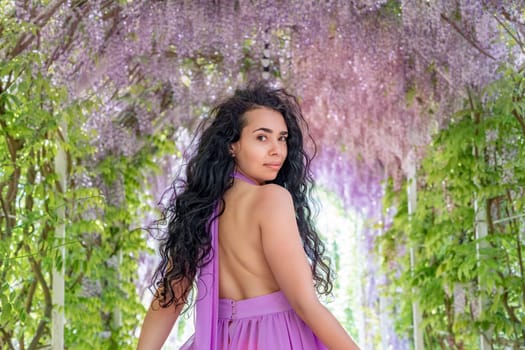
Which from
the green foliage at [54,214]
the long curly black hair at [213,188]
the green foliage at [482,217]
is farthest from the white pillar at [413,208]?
the long curly black hair at [213,188]

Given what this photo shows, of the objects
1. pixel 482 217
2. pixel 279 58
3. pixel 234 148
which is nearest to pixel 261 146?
pixel 234 148

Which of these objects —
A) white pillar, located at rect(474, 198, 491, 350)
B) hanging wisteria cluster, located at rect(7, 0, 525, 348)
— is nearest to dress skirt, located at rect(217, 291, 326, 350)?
hanging wisteria cluster, located at rect(7, 0, 525, 348)

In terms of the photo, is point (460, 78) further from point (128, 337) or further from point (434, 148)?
point (128, 337)

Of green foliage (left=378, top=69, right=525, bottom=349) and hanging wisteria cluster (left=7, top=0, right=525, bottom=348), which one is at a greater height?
hanging wisteria cluster (left=7, top=0, right=525, bottom=348)

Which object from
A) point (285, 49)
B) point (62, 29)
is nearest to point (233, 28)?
point (285, 49)

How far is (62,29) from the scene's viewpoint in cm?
371

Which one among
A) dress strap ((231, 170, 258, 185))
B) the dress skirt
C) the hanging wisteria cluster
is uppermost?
the hanging wisteria cluster

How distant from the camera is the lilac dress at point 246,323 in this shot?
82.4 inches

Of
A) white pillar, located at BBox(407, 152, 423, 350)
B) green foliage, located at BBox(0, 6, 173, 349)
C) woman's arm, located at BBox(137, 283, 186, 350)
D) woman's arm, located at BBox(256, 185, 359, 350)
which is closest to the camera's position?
woman's arm, located at BBox(256, 185, 359, 350)

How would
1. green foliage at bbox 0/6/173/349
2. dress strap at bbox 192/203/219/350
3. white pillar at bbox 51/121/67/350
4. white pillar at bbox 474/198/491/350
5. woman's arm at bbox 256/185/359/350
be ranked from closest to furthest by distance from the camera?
woman's arm at bbox 256/185/359/350, dress strap at bbox 192/203/219/350, green foliage at bbox 0/6/173/349, white pillar at bbox 51/121/67/350, white pillar at bbox 474/198/491/350

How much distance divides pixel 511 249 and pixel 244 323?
2414 mm

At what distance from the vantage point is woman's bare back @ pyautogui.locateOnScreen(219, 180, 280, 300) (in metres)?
2.12

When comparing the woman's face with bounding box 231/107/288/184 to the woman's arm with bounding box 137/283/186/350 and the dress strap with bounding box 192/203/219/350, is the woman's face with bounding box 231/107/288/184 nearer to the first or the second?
the dress strap with bounding box 192/203/219/350

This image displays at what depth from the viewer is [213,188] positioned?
2.20 metres
